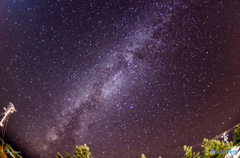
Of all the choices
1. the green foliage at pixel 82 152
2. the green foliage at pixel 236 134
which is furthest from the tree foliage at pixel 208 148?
the green foliage at pixel 236 134

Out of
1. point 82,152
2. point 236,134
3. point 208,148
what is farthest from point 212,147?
point 236,134

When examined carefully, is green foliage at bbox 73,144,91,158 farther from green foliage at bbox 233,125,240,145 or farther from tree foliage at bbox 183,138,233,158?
green foliage at bbox 233,125,240,145

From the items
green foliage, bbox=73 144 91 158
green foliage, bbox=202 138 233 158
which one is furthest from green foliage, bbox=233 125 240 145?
green foliage, bbox=73 144 91 158

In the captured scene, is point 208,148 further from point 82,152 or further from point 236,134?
point 236,134

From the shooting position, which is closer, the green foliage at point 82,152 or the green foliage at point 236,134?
the green foliage at point 82,152

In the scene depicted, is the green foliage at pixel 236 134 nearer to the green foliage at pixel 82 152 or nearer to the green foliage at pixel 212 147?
the green foliage at pixel 212 147

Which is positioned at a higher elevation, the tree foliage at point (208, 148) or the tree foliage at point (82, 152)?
the tree foliage at point (82, 152)

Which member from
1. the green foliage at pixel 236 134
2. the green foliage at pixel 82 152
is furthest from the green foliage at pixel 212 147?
the green foliage at pixel 236 134

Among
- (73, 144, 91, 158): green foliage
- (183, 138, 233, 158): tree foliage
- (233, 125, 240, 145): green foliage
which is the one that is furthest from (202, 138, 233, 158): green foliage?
(233, 125, 240, 145): green foliage

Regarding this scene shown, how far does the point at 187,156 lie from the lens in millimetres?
11578

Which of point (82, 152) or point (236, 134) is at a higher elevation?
point (82, 152)

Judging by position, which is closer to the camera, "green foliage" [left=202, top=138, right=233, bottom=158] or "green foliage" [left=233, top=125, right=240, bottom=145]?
"green foliage" [left=202, top=138, right=233, bottom=158]

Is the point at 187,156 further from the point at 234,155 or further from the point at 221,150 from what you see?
the point at 234,155

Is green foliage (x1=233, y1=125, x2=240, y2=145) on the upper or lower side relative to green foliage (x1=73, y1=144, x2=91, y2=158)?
lower
